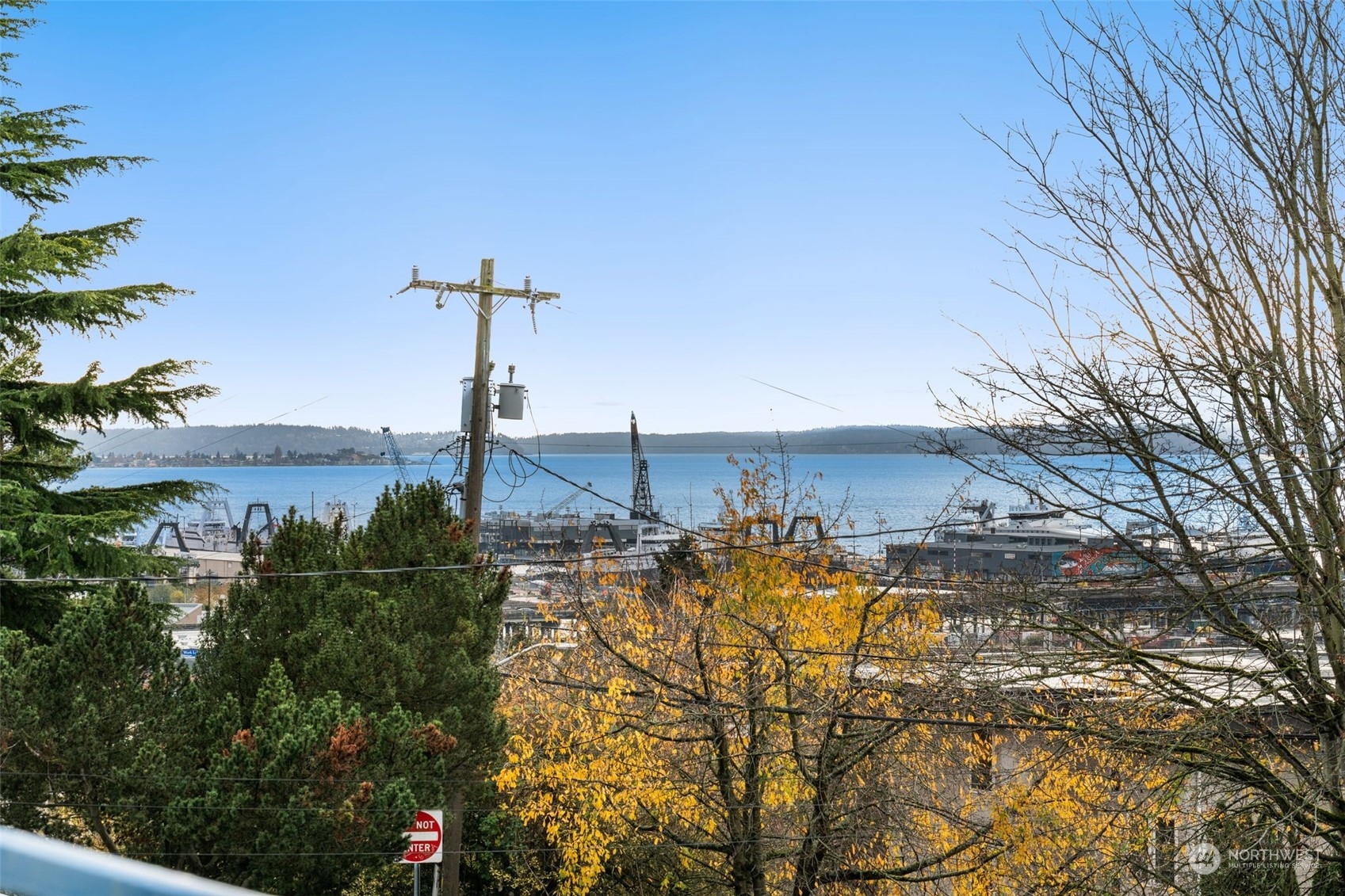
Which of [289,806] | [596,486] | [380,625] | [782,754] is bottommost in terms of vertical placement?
[289,806]

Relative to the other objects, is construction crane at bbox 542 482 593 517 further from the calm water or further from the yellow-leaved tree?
the calm water

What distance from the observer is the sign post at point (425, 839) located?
380 inches

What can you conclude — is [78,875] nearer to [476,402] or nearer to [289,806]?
[289,806]

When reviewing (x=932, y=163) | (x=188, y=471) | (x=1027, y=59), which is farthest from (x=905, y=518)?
(x=1027, y=59)

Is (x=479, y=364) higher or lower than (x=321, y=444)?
lower

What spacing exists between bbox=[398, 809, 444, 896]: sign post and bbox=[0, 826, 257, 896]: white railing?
9.13 m

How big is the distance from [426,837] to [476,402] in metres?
4.60

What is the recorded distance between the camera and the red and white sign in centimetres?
966

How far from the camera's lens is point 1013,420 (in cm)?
660

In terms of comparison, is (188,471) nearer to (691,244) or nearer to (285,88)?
(691,244)

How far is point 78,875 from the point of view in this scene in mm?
1026

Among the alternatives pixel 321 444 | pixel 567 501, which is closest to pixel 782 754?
pixel 567 501

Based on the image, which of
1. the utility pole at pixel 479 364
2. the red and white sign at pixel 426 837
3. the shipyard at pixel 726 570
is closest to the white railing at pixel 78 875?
the shipyard at pixel 726 570

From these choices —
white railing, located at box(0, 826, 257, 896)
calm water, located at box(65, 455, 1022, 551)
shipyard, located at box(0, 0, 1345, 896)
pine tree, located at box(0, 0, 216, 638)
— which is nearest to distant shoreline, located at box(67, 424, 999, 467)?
calm water, located at box(65, 455, 1022, 551)
